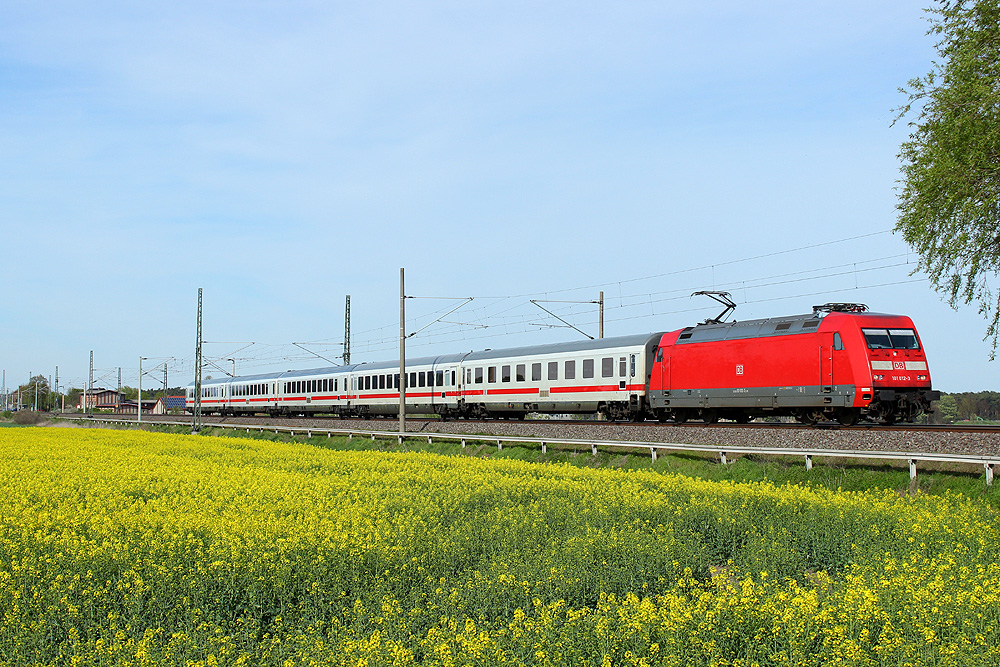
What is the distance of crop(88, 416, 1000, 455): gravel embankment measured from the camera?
21.0 metres

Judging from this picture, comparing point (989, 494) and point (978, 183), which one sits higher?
point (978, 183)

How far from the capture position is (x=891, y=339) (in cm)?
2612

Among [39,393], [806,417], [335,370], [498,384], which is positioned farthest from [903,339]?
[39,393]

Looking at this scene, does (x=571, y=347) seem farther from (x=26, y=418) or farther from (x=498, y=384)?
(x=26, y=418)

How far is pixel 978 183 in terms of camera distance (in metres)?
23.0

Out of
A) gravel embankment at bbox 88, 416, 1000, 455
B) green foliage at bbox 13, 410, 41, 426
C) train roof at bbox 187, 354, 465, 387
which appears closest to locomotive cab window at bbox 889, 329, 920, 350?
gravel embankment at bbox 88, 416, 1000, 455

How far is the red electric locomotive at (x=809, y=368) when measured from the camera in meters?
25.6

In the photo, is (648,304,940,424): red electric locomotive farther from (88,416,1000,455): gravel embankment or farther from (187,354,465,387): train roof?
(187,354,465,387): train roof

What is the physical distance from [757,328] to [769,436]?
4.93 meters

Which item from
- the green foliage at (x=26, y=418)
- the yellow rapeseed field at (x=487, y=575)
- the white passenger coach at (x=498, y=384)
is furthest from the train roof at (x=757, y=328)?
the green foliage at (x=26, y=418)

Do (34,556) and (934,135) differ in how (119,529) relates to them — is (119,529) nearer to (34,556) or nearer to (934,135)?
(34,556)

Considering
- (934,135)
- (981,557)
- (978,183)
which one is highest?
(934,135)

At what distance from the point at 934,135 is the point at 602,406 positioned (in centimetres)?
1680

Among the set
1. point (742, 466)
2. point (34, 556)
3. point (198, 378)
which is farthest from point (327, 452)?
point (198, 378)
